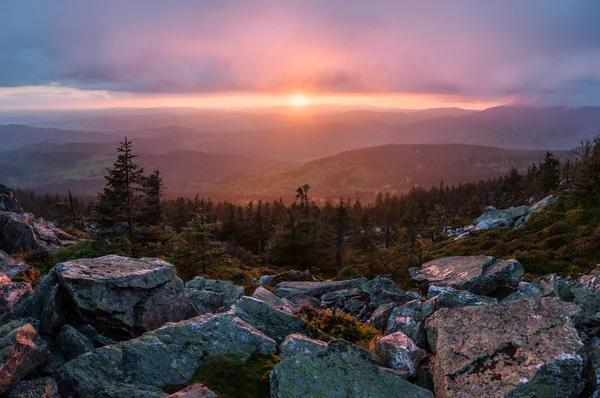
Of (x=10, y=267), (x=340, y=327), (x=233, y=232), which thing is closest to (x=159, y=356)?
(x=340, y=327)

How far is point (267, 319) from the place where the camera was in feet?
39.5

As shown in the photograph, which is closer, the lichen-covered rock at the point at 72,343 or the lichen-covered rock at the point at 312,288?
the lichen-covered rock at the point at 72,343

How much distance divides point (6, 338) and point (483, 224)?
199 ft

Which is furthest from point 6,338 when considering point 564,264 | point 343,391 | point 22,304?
point 564,264

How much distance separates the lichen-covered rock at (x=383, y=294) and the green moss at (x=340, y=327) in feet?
13.7

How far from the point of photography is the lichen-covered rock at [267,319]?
458 inches

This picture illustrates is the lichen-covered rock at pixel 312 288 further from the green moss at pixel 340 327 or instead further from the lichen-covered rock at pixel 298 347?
the lichen-covered rock at pixel 298 347

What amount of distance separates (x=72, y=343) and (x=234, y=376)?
16.1 ft

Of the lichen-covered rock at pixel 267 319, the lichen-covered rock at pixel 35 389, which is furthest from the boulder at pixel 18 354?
the lichen-covered rock at pixel 267 319

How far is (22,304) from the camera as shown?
39.6 feet

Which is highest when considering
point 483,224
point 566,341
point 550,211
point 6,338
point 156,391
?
point 6,338

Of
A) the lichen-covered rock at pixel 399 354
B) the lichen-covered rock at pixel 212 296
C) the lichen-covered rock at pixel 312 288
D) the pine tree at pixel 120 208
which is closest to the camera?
the lichen-covered rock at pixel 399 354

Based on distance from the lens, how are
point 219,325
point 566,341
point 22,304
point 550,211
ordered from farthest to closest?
point 550,211 → point 22,304 → point 219,325 → point 566,341

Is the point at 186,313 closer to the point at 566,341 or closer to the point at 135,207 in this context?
the point at 566,341
